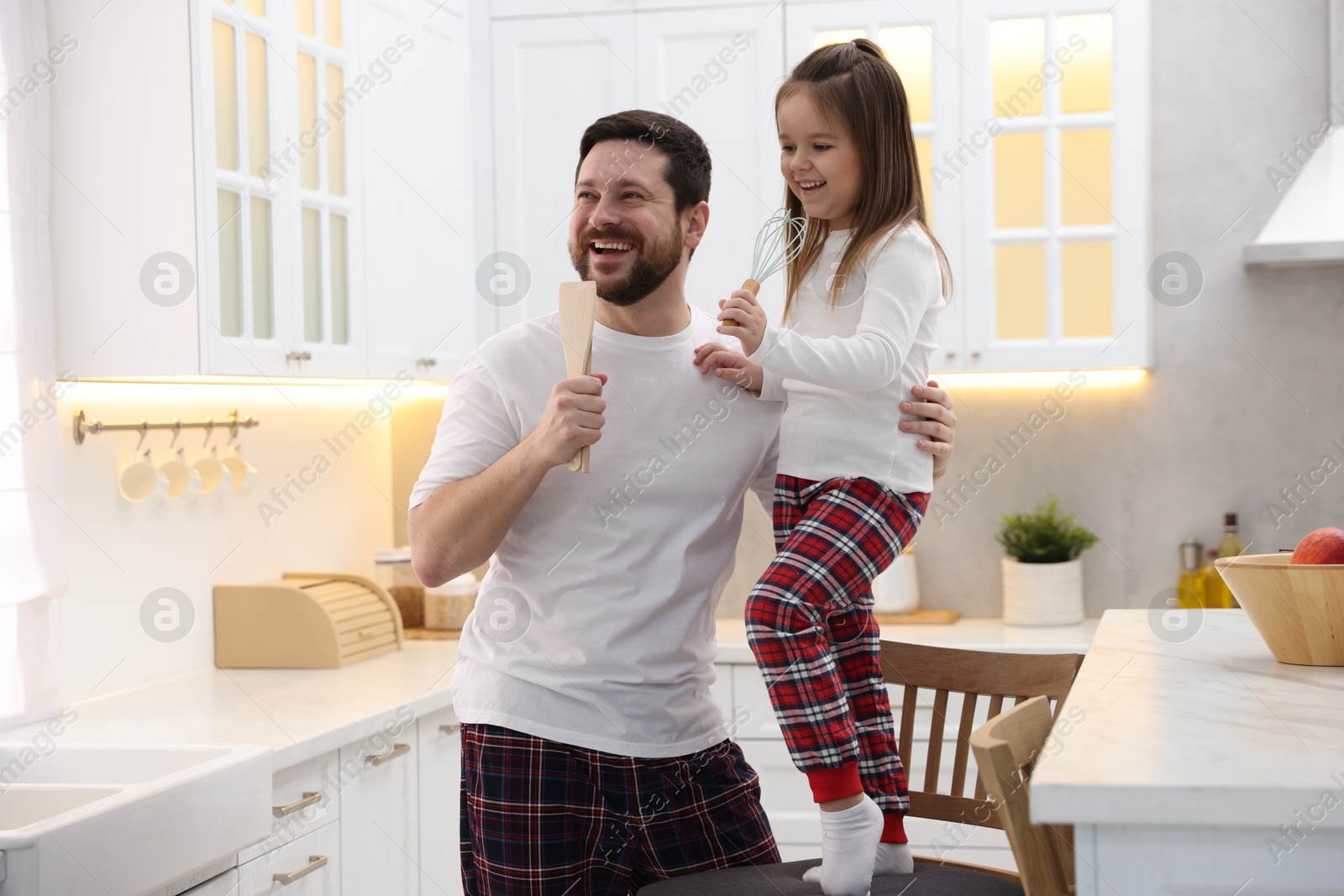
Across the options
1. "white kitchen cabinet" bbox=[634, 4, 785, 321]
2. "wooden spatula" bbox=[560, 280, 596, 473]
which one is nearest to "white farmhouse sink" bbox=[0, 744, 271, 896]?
"wooden spatula" bbox=[560, 280, 596, 473]

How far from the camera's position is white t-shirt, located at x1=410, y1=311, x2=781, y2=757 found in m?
1.43

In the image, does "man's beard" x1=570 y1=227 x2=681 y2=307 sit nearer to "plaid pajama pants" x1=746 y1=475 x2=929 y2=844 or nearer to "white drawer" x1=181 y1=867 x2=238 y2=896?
"plaid pajama pants" x1=746 y1=475 x2=929 y2=844

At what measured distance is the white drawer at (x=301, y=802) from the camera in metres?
1.84

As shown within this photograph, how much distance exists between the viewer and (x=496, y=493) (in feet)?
4.56

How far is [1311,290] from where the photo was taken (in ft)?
9.55

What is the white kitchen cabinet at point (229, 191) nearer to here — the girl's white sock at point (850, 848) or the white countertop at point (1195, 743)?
the girl's white sock at point (850, 848)

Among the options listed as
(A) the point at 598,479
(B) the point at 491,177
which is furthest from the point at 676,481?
(B) the point at 491,177

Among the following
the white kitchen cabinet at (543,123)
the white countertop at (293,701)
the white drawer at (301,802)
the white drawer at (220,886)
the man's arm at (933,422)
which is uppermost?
the white kitchen cabinet at (543,123)

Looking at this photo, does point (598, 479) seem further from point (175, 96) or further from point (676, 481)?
point (175, 96)

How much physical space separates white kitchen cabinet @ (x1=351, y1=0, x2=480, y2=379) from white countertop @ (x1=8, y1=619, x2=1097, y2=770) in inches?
24.9

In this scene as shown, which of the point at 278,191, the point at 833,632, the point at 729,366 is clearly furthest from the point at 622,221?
the point at 278,191

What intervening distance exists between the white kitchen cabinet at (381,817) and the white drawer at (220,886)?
298mm

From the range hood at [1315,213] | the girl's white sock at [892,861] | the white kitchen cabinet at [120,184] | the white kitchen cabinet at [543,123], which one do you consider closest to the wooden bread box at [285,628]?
the white kitchen cabinet at [120,184]

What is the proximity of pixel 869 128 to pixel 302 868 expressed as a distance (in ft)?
4.51
